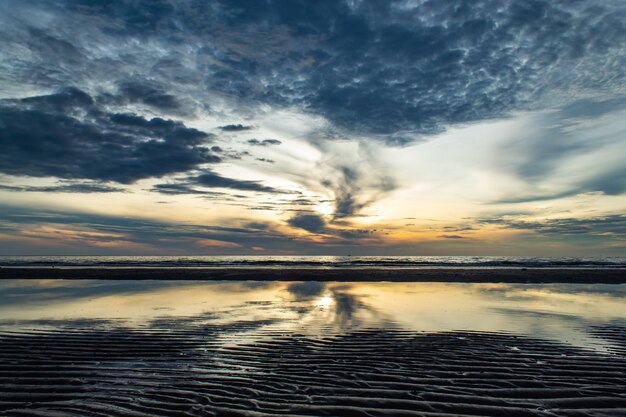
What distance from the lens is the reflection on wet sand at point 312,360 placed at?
595cm

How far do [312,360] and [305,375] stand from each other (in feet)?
3.47

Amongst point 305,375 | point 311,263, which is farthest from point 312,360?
point 311,263

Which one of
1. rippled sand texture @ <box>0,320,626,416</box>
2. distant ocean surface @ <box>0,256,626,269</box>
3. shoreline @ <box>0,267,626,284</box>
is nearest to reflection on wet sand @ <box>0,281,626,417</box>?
rippled sand texture @ <box>0,320,626,416</box>

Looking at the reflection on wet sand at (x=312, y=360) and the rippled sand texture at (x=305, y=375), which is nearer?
the rippled sand texture at (x=305, y=375)

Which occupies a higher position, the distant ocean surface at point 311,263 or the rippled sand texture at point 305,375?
the distant ocean surface at point 311,263

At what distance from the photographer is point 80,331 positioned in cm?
1154

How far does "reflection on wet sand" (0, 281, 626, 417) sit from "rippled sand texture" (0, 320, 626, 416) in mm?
35

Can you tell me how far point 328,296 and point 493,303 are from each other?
8027mm

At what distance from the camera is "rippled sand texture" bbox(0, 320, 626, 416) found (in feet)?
19.1

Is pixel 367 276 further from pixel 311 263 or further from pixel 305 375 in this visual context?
pixel 311 263

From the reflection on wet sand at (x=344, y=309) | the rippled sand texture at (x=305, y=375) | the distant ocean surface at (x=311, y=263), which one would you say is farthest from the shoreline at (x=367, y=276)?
the rippled sand texture at (x=305, y=375)

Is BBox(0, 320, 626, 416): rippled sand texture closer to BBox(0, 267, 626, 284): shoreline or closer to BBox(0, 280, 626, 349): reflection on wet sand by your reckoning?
BBox(0, 280, 626, 349): reflection on wet sand

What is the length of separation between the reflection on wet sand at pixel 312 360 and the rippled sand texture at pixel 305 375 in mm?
35

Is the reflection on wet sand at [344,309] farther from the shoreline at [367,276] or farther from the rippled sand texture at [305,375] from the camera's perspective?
the shoreline at [367,276]
